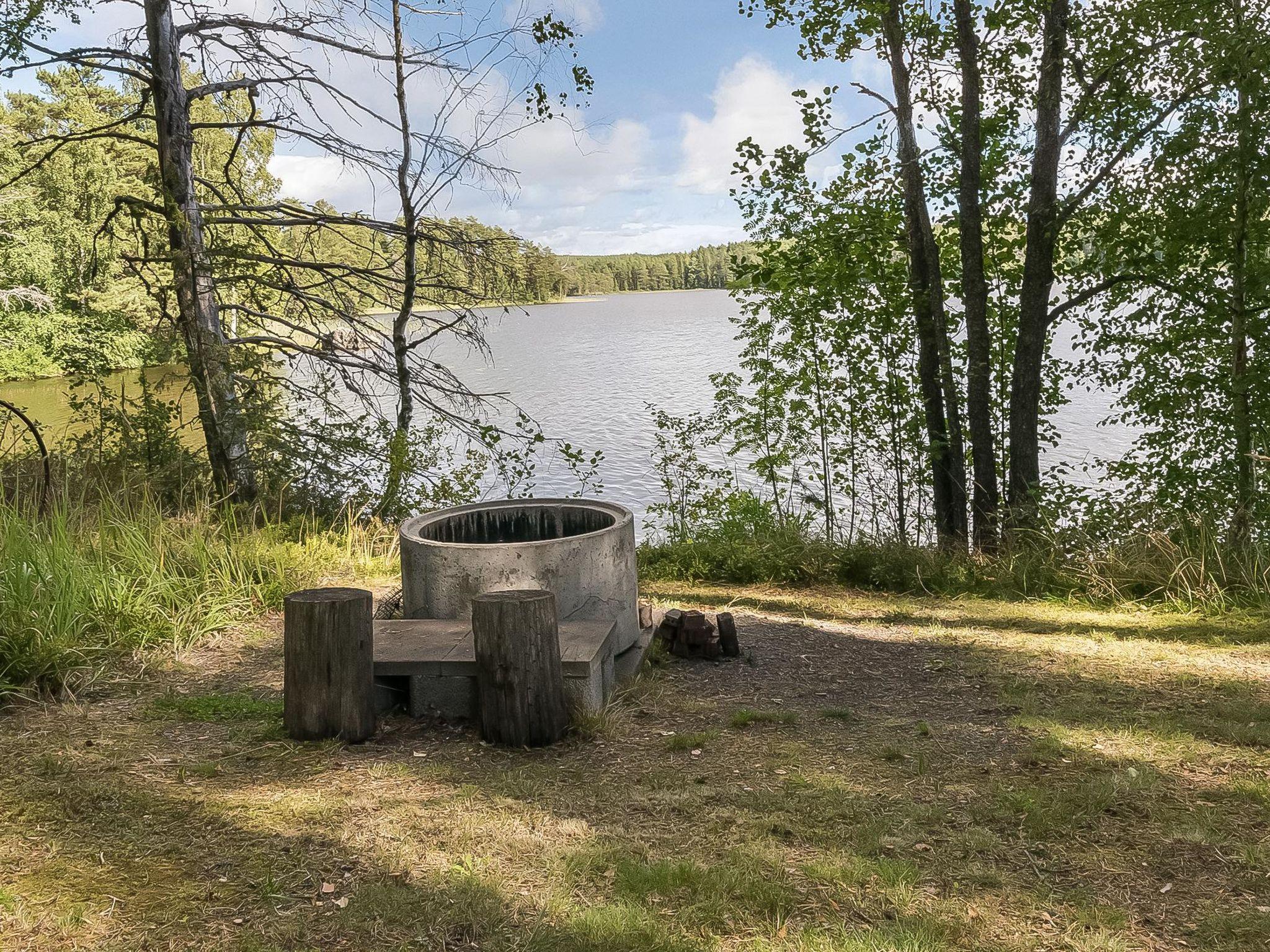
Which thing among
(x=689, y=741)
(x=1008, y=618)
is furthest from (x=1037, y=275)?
(x=689, y=741)

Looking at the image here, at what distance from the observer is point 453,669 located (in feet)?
13.6

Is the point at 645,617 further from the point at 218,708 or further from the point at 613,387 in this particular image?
the point at 613,387

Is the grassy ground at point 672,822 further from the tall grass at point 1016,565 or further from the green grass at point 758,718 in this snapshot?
the tall grass at point 1016,565

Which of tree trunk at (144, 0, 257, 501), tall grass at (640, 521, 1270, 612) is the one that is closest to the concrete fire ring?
tall grass at (640, 521, 1270, 612)

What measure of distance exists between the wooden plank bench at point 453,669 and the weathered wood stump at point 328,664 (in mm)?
280

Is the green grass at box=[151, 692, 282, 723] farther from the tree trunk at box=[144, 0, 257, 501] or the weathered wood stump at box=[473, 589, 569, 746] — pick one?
the tree trunk at box=[144, 0, 257, 501]

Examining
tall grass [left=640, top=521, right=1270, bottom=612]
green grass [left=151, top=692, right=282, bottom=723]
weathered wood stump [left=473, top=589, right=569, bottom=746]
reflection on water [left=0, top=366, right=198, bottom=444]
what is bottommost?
tall grass [left=640, top=521, right=1270, bottom=612]

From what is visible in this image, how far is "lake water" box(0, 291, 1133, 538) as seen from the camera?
13.6 metres

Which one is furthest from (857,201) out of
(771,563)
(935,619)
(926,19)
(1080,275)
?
(935,619)

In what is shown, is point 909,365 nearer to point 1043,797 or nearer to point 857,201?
point 857,201

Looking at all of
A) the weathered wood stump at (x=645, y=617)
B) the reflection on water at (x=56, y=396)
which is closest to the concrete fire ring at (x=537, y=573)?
the weathered wood stump at (x=645, y=617)

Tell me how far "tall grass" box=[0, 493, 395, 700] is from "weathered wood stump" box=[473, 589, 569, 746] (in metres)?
2.07

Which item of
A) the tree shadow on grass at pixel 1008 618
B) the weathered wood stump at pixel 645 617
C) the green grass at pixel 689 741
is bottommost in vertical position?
the tree shadow on grass at pixel 1008 618

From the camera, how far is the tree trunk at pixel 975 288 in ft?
26.3
